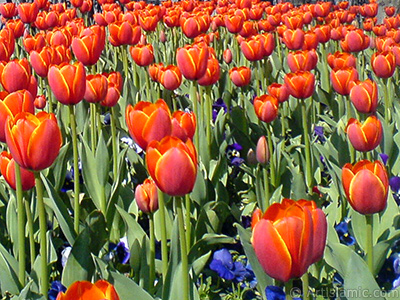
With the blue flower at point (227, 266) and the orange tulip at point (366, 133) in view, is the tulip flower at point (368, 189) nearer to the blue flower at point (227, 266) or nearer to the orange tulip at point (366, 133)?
the orange tulip at point (366, 133)

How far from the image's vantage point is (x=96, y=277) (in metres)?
1.67

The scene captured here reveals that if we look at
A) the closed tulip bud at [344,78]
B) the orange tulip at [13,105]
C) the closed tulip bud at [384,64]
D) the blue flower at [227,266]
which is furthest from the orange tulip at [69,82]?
the closed tulip bud at [384,64]

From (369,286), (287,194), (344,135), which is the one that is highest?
(369,286)

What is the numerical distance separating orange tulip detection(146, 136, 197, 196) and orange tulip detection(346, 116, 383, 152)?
2.64ft

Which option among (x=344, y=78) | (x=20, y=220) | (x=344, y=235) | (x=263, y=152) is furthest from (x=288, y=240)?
(x=344, y=78)

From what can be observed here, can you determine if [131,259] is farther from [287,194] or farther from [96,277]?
[287,194]

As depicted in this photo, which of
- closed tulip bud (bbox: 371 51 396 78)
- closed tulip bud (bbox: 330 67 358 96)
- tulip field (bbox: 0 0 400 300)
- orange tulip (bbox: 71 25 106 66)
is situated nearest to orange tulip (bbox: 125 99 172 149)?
tulip field (bbox: 0 0 400 300)

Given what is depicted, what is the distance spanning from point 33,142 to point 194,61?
1.04 m

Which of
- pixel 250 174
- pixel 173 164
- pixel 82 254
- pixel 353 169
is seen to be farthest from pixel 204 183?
pixel 173 164

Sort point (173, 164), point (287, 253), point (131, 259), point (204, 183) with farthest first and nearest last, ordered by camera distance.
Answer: point (204, 183), point (131, 259), point (173, 164), point (287, 253)

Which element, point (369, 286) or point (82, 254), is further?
point (82, 254)

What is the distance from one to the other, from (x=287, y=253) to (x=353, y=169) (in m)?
0.48

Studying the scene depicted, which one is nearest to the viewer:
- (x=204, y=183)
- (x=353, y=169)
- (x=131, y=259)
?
(x=353, y=169)

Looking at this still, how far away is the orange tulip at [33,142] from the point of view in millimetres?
1417
